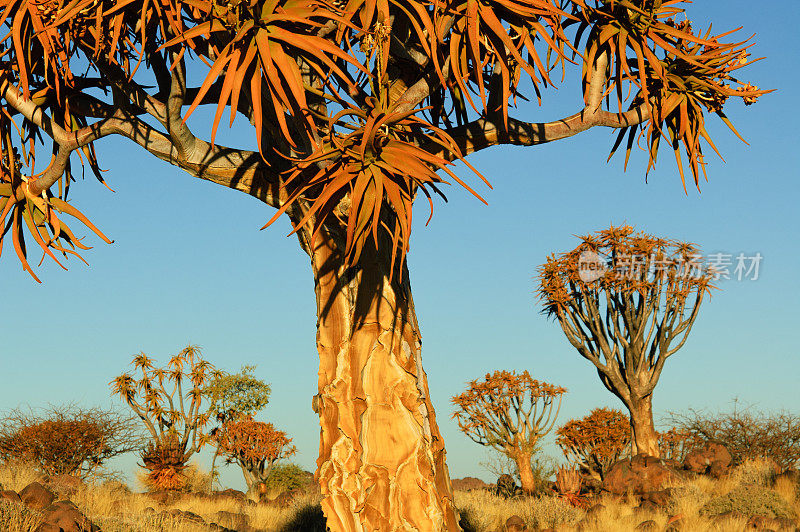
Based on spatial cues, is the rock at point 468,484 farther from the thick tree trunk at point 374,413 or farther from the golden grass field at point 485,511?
the thick tree trunk at point 374,413

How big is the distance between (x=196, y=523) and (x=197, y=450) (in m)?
7.72

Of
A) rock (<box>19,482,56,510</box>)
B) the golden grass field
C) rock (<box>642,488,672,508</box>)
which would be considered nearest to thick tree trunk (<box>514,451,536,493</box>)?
the golden grass field

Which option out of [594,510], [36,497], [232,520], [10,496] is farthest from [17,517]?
[594,510]

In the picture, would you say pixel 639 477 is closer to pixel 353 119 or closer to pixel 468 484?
pixel 468 484

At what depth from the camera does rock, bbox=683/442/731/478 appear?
18312 mm

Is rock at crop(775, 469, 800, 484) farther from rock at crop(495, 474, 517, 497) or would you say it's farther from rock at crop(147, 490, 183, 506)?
rock at crop(147, 490, 183, 506)

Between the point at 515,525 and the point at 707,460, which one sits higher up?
the point at 707,460

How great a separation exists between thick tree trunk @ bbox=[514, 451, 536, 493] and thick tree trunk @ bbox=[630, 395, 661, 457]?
8.57 feet

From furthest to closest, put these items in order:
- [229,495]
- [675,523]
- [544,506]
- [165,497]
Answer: [229,495] < [165,497] < [544,506] < [675,523]

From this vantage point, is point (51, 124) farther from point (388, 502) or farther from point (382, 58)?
point (388, 502)

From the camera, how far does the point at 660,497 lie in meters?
14.5

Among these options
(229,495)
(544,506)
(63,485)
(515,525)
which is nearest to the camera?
(515,525)

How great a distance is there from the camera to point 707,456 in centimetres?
1888

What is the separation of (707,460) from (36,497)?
15.7m
